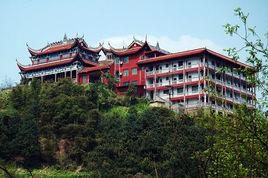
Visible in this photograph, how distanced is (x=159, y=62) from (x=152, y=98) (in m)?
4.51

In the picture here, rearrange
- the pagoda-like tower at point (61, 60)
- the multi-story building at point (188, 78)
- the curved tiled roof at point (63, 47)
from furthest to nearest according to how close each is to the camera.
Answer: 1. the curved tiled roof at point (63, 47)
2. the pagoda-like tower at point (61, 60)
3. the multi-story building at point (188, 78)

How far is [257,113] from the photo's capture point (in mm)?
12008

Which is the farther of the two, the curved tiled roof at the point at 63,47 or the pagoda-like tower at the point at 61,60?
the curved tiled roof at the point at 63,47

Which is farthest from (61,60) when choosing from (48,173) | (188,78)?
(48,173)

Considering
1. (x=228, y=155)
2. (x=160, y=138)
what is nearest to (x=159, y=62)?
(x=160, y=138)

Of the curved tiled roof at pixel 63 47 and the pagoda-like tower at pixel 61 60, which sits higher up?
the curved tiled roof at pixel 63 47

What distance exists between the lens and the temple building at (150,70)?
48.8m

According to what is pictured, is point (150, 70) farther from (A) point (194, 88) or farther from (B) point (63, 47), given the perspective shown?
(B) point (63, 47)

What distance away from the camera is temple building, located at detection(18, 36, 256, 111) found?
48781 millimetres

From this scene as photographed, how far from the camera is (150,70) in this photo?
5353 cm

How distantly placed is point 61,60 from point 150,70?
45.0 ft

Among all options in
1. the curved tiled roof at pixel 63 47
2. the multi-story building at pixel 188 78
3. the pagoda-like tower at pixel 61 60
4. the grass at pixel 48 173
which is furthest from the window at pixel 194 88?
the curved tiled roof at pixel 63 47

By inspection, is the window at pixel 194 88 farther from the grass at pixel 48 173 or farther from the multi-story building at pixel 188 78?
the grass at pixel 48 173

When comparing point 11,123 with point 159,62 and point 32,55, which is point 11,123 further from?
point 32,55
